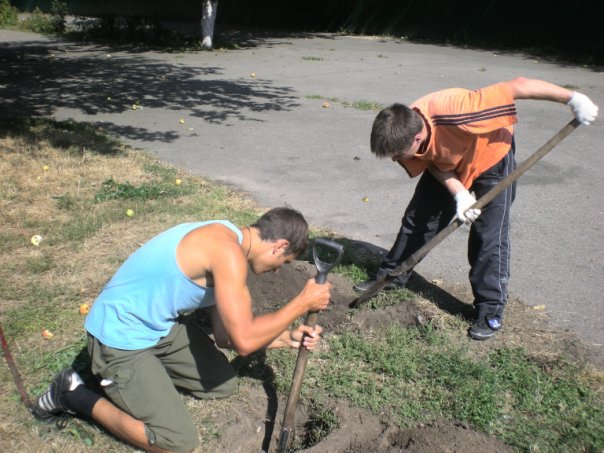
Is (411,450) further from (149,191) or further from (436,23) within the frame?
(436,23)

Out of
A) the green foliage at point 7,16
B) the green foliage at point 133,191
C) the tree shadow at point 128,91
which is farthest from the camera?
the green foliage at point 7,16

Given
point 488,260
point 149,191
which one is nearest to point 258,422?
point 488,260

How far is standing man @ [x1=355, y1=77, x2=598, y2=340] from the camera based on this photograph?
3373 mm

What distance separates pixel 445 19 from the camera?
19.7m

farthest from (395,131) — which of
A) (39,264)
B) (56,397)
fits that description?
(39,264)

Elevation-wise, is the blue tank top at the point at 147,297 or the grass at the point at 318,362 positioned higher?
the blue tank top at the point at 147,297

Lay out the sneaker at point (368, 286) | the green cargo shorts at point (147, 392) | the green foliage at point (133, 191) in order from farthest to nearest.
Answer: the green foliage at point (133, 191)
the sneaker at point (368, 286)
the green cargo shorts at point (147, 392)

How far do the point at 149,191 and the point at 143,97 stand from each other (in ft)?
18.2

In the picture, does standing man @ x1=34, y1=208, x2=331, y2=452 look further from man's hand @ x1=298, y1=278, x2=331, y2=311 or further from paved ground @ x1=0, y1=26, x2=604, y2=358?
paved ground @ x1=0, y1=26, x2=604, y2=358

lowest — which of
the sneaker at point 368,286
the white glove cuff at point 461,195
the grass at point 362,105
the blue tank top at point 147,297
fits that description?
the sneaker at point 368,286

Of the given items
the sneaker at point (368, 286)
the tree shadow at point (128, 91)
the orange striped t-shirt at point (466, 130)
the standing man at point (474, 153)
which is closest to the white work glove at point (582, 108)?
the standing man at point (474, 153)

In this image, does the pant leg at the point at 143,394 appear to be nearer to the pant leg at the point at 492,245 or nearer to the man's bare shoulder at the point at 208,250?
the man's bare shoulder at the point at 208,250

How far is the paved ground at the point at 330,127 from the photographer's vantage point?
4.88 meters

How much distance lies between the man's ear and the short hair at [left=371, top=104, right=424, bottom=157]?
3.34 feet
